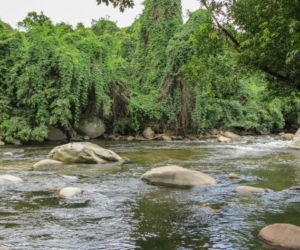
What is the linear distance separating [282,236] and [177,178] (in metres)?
3.59

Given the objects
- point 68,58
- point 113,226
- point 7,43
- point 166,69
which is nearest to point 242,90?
point 166,69

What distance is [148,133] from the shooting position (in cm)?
2084

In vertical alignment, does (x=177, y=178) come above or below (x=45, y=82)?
below

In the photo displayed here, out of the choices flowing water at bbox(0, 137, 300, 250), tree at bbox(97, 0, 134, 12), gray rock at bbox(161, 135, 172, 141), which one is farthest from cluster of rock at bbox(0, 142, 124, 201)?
gray rock at bbox(161, 135, 172, 141)

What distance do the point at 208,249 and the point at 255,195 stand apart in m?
2.92

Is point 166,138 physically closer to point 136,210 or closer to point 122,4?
point 136,210

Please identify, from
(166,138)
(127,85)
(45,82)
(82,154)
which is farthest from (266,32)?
(127,85)

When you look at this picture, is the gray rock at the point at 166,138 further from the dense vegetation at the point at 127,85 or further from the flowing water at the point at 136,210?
the flowing water at the point at 136,210

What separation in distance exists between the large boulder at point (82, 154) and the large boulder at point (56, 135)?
7644mm

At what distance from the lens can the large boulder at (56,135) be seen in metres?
18.9

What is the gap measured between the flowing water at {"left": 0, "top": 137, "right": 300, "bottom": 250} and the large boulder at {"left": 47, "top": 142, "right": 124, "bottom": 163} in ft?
2.61

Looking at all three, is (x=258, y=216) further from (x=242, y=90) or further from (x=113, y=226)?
(x=242, y=90)

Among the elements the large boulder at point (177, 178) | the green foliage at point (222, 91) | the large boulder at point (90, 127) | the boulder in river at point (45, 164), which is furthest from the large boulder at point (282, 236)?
the large boulder at point (90, 127)

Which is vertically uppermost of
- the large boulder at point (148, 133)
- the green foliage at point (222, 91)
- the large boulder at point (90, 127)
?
the green foliage at point (222, 91)
